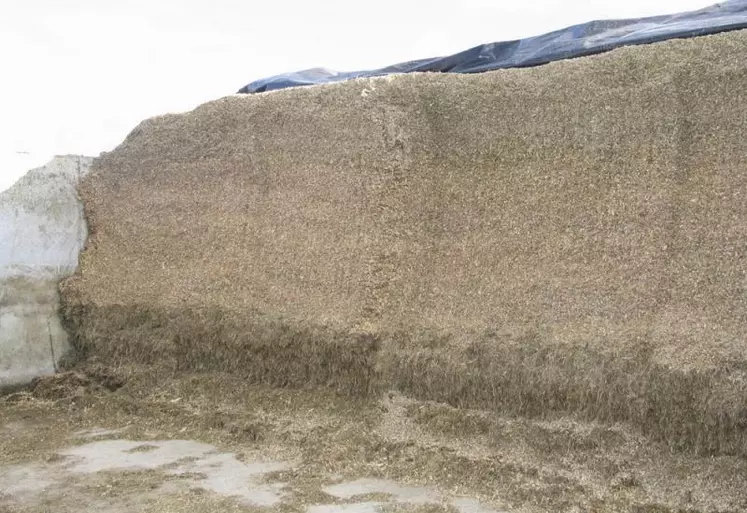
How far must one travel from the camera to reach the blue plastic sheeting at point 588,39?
6.00m

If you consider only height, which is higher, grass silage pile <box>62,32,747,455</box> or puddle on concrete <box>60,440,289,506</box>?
grass silage pile <box>62,32,747,455</box>

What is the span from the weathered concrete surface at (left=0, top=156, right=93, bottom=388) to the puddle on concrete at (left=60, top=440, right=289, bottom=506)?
85.5 inches

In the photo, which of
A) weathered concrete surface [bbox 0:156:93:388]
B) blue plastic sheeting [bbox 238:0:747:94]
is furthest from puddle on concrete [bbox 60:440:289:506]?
blue plastic sheeting [bbox 238:0:747:94]

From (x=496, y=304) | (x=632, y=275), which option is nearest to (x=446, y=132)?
(x=496, y=304)

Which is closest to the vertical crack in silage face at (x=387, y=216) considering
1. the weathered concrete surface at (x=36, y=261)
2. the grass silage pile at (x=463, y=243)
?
the grass silage pile at (x=463, y=243)

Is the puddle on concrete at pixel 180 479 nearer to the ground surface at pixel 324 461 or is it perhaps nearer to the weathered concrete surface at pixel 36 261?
the ground surface at pixel 324 461

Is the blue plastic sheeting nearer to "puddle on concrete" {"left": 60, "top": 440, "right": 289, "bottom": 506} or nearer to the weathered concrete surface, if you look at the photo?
the weathered concrete surface

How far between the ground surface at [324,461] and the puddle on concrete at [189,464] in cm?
2

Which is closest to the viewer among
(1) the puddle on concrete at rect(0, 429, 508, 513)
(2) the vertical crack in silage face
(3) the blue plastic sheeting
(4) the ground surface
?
(4) the ground surface

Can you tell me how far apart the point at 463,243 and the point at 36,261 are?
487 cm

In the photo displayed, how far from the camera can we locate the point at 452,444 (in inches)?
218

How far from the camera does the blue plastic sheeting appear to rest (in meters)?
6.00

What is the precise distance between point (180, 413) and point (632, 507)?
13.4 feet

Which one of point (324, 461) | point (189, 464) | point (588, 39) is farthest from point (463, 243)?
point (189, 464)
